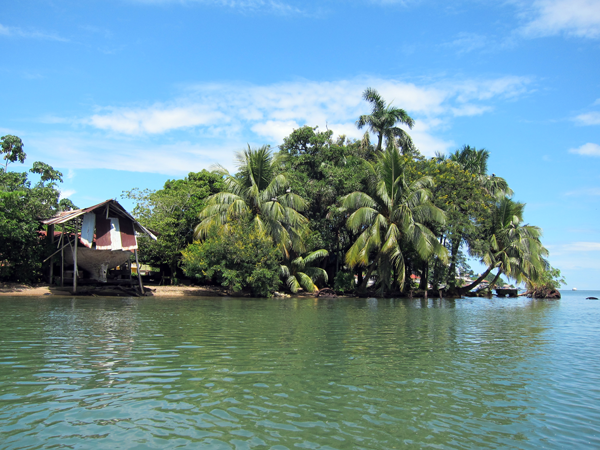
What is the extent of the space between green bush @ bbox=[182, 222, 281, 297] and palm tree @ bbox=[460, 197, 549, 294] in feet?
55.2

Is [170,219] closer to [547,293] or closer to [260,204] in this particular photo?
[260,204]

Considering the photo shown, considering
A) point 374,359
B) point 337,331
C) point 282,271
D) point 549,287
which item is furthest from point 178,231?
point 549,287

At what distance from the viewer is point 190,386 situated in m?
6.01

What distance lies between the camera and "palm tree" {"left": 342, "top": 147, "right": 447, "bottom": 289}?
A: 1119 inches

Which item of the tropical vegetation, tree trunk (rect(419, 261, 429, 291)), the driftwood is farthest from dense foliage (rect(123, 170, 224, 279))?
the driftwood

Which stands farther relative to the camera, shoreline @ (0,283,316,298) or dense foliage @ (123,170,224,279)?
dense foliage @ (123,170,224,279)

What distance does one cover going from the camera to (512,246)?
33.8m

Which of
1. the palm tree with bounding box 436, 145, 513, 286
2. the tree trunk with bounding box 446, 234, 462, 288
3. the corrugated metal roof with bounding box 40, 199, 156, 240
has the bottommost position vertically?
the tree trunk with bounding box 446, 234, 462, 288

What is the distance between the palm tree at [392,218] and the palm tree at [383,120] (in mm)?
5725

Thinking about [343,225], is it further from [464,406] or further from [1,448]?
[1,448]

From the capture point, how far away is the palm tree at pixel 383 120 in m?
34.7

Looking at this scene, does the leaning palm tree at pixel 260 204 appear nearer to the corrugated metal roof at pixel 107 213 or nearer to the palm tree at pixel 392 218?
the palm tree at pixel 392 218

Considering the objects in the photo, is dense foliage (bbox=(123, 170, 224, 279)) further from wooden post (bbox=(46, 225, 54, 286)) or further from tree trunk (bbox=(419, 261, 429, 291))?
tree trunk (bbox=(419, 261, 429, 291))

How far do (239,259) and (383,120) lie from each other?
1703cm
